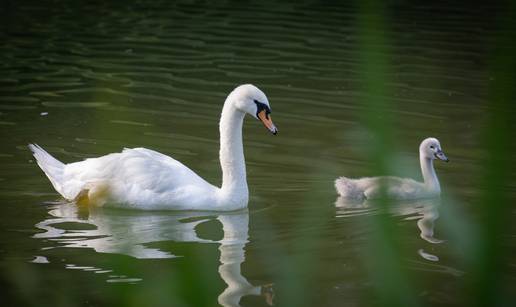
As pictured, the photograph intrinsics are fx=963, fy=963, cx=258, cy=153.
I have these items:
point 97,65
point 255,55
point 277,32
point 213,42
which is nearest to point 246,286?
point 97,65

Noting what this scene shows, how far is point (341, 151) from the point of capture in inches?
384

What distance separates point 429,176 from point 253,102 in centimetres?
187

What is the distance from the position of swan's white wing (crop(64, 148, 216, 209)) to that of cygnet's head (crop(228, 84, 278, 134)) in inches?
26.5

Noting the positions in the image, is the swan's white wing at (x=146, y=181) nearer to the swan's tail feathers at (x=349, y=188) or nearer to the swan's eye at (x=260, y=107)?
the swan's eye at (x=260, y=107)

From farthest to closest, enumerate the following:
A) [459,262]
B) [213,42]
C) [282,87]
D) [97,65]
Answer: [213,42] → [97,65] → [282,87] → [459,262]

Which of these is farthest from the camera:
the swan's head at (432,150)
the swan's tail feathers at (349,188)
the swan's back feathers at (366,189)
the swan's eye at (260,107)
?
the swan's head at (432,150)

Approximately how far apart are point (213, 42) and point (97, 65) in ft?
9.06

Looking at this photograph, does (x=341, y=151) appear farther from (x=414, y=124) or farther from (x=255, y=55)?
(x=255, y=55)

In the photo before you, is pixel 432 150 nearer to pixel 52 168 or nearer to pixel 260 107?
pixel 260 107

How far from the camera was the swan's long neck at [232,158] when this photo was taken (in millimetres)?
7621

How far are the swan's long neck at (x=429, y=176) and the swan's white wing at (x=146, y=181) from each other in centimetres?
202

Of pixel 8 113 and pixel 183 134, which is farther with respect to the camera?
pixel 8 113

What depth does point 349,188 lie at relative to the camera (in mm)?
8023

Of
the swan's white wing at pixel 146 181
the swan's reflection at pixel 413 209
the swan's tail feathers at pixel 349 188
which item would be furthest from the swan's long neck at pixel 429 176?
the swan's white wing at pixel 146 181
